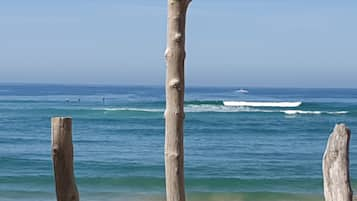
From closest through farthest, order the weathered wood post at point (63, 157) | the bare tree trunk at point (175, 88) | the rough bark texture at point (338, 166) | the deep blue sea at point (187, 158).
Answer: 1. the bare tree trunk at point (175, 88)
2. the weathered wood post at point (63, 157)
3. the rough bark texture at point (338, 166)
4. the deep blue sea at point (187, 158)

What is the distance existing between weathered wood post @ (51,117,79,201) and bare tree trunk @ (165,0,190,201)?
2.76 feet

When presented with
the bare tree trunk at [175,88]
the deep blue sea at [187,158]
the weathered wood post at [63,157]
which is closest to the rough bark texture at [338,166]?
the bare tree trunk at [175,88]

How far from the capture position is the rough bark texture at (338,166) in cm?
554

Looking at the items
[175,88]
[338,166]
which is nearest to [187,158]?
[338,166]

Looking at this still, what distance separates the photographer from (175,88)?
14.1 ft

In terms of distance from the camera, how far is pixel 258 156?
975 inches

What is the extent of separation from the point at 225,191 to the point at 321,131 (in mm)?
17268

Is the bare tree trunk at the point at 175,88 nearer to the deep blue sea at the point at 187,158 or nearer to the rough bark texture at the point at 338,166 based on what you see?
the rough bark texture at the point at 338,166

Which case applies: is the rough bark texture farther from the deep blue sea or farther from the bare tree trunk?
the deep blue sea

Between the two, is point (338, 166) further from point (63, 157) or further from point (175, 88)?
point (63, 157)

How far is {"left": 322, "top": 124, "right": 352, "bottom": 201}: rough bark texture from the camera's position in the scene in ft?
18.2

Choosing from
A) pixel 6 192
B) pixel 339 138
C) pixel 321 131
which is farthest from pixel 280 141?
pixel 339 138

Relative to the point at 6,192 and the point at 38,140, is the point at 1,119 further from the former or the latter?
the point at 6,192

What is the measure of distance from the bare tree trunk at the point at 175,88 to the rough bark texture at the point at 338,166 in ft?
5.26
